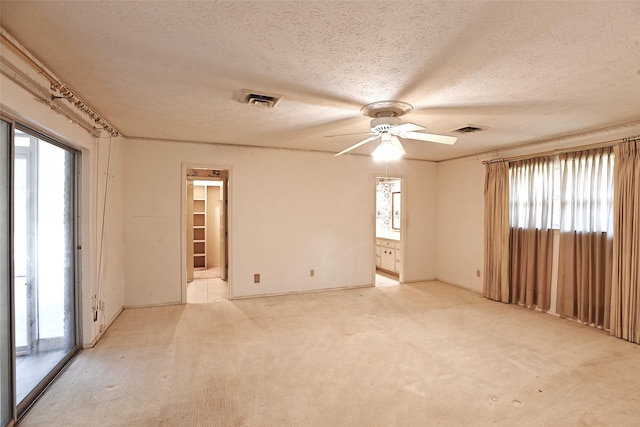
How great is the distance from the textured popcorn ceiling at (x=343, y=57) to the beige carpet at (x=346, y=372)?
2229mm

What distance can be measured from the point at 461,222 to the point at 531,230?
128 cm

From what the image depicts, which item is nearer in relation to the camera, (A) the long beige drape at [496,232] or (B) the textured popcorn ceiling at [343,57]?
(B) the textured popcorn ceiling at [343,57]

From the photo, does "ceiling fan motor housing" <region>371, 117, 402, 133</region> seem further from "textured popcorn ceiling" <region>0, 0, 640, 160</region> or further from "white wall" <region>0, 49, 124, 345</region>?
"white wall" <region>0, 49, 124, 345</region>

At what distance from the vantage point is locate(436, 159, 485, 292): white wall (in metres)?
5.33

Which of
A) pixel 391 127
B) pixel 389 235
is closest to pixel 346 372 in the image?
pixel 391 127

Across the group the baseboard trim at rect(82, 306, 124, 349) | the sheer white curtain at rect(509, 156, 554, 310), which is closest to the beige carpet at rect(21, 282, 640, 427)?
the baseboard trim at rect(82, 306, 124, 349)

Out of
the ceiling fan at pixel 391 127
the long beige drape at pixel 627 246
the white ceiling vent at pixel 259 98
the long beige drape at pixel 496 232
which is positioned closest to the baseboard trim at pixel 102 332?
the white ceiling vent at pixel 259 98

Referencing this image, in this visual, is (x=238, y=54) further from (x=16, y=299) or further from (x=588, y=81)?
(x=588, y=81)

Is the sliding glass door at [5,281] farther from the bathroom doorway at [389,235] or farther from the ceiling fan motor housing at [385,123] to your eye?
the bathroom doorway at [389,235]

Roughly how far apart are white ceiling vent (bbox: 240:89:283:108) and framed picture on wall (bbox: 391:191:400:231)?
15.8ft

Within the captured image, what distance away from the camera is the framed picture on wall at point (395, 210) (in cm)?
711

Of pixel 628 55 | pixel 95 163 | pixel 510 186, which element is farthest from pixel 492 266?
pixel 95 163

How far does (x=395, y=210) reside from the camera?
23.5ft

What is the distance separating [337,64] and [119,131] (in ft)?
10.3
